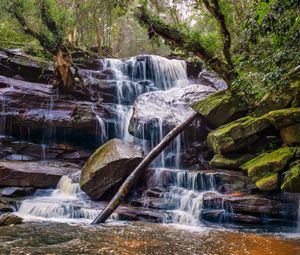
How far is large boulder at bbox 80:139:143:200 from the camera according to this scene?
1000 centimetres

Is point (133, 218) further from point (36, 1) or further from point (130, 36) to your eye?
point (130, 36)

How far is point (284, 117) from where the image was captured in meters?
9.30

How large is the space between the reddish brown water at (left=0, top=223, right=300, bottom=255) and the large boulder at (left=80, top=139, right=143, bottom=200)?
87.2 inches

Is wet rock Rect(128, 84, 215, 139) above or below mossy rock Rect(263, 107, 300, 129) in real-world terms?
above

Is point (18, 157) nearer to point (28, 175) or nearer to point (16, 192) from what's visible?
point (28, 175)

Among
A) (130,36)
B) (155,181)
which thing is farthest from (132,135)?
(130,36)

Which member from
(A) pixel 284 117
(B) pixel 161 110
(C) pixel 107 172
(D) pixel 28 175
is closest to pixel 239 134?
(A) pixel 284 117

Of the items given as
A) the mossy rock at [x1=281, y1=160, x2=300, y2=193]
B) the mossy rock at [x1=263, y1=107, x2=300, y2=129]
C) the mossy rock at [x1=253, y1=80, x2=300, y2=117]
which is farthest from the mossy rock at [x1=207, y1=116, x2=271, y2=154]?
the mossy rock at [x1=281, y1=160, x2=300, y2=193]

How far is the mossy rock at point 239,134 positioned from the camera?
9.98 metres

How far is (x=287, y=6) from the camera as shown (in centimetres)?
501

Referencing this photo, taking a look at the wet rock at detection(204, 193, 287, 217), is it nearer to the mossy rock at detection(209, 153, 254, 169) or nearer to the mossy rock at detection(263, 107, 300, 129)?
the mossy rock at detection(209, 153, 254, 169)

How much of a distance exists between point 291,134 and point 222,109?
9.25 ft

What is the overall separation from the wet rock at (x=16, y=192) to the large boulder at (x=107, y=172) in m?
1.84

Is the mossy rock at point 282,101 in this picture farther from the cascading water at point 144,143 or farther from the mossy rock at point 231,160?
the cascading water at point 144,143
